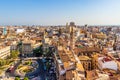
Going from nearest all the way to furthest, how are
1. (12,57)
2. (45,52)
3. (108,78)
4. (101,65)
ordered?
1. (108,78)
2. (101,65)
3. (12,57)
4. (45,52)

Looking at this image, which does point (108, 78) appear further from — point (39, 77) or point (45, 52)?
point (45, 52)

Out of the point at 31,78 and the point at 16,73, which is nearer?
the point at 31,78

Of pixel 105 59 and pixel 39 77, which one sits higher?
pixel 105 59

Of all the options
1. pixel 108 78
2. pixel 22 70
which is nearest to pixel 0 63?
pixel 22 70

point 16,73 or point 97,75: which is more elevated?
point 97,75

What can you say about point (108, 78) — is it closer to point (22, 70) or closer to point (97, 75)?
point (97, 75)

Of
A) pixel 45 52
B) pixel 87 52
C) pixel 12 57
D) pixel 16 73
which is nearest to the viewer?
pixel 16 73

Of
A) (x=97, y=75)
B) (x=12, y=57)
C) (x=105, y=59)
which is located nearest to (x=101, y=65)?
(x=105, y=59)

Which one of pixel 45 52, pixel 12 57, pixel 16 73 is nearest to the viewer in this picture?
pixel 16 73

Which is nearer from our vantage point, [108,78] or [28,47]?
[108,78]
